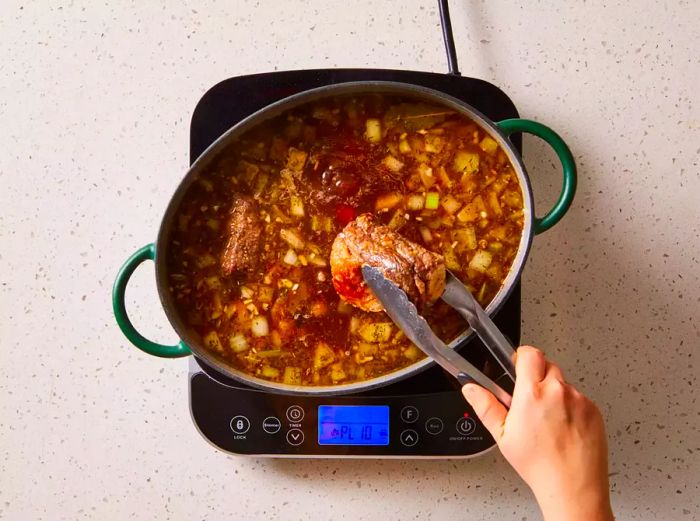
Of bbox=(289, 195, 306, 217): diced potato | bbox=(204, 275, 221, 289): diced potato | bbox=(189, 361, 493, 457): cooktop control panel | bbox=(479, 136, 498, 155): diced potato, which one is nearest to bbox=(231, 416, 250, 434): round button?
bbox=(189, 361, 493, 457): cooktop control panel

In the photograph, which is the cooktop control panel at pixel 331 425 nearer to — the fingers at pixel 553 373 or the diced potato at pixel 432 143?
the fingers at pixel 553 373

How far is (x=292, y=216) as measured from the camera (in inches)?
43.8

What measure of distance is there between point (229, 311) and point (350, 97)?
0.35 metres

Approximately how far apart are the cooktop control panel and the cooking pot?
98 millimetres

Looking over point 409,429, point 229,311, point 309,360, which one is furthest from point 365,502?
point 229,311

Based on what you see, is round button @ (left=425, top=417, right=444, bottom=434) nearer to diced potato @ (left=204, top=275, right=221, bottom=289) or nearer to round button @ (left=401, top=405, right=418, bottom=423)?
round button @ (left=401, top=405, right=418, bottom=423)

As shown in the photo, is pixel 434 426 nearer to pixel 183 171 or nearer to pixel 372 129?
pixel 372 129

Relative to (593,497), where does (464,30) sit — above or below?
above

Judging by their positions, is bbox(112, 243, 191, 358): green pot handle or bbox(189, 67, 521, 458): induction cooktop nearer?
bbox(112, 243, 191, 358): green pot handle

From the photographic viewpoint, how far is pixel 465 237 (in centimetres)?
111

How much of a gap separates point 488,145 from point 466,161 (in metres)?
0.04

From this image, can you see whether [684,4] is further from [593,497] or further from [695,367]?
[593,497]

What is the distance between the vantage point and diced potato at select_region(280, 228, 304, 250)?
1.11 metres

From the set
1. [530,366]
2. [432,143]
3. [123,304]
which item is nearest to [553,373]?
[530,366]
